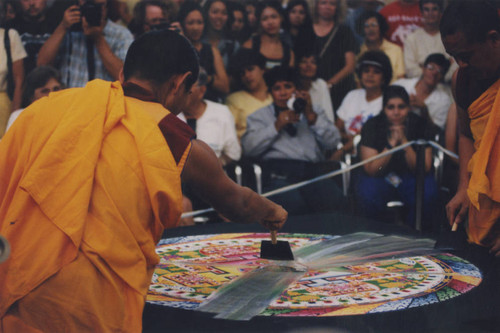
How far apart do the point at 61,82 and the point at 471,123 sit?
247cm

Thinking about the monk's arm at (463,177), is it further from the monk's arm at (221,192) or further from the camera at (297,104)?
the camera at (297,104)

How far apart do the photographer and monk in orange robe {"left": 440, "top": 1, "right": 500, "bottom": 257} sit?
1.60 m

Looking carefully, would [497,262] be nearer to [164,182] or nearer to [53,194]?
[164,182]

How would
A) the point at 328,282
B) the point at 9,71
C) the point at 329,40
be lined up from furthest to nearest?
the point at 329,40 → the point at 9,71 → the point at 328,282

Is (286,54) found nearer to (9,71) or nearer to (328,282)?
(9,71)

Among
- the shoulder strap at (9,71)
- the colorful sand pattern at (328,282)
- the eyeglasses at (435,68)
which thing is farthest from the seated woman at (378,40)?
the shoulder strap at (9,71)

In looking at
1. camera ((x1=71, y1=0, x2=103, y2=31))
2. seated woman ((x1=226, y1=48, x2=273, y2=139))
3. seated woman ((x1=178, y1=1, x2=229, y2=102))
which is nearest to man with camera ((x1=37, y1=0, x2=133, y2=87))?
camera ((x1=71, y1=0, x2=103, y2=31))

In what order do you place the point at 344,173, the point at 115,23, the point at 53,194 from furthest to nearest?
the point at 344,173 → the point at 115,23 → the point at 53,194

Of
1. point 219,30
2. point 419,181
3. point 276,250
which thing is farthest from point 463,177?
point 219,30

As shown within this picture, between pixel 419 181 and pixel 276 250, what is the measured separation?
6.95 ft

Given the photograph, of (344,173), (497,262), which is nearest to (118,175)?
(497,262)

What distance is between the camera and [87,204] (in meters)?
1.77

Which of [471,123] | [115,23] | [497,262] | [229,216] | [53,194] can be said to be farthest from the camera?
[115,23]

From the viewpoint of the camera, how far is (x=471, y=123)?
3.01 meters
